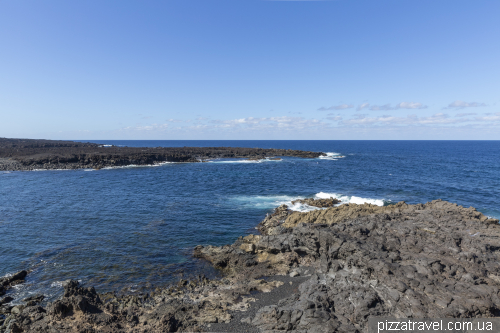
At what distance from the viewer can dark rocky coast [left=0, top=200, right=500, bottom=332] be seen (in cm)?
1227

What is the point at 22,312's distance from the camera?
13.2 m

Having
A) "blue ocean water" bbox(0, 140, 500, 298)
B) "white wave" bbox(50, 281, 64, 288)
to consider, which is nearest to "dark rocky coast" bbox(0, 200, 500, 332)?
"white wave" bbox(50, 281, 64, 288)

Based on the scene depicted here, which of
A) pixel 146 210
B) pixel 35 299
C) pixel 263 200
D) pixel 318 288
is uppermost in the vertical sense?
pixel 263 200

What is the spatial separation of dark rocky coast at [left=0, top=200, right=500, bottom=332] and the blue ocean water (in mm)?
3172

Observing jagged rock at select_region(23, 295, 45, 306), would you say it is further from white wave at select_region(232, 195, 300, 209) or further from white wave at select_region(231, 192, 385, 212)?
white wave at select_region(232, 195, 300, 209)

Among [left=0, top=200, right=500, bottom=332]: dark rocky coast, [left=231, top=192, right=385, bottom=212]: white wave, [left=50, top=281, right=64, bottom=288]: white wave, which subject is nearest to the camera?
[left=0, top=200, right=500, bottom=332]: dark rocky coast

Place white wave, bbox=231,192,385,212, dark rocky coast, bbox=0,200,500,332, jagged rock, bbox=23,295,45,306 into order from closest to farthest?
dark rocky coast, bbox=0,200,500,332 → jagged rock, bbox=23,295,45,306 → white wave, bbox=231,192,385,212

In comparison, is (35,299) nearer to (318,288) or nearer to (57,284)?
(57,284)

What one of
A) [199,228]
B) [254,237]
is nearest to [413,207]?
[254,237]

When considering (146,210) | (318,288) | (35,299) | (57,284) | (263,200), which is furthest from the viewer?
(263,200)

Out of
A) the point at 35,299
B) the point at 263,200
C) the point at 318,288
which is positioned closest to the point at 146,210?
the point at 263,200

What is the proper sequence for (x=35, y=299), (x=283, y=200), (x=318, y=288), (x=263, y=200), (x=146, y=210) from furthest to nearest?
(x=263, y=200), (x=283, y=200), (x=146, y=210), (x=35, y=299), (x=318, y=288)

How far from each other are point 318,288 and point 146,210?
27.2 meters

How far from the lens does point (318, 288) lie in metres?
14.7
